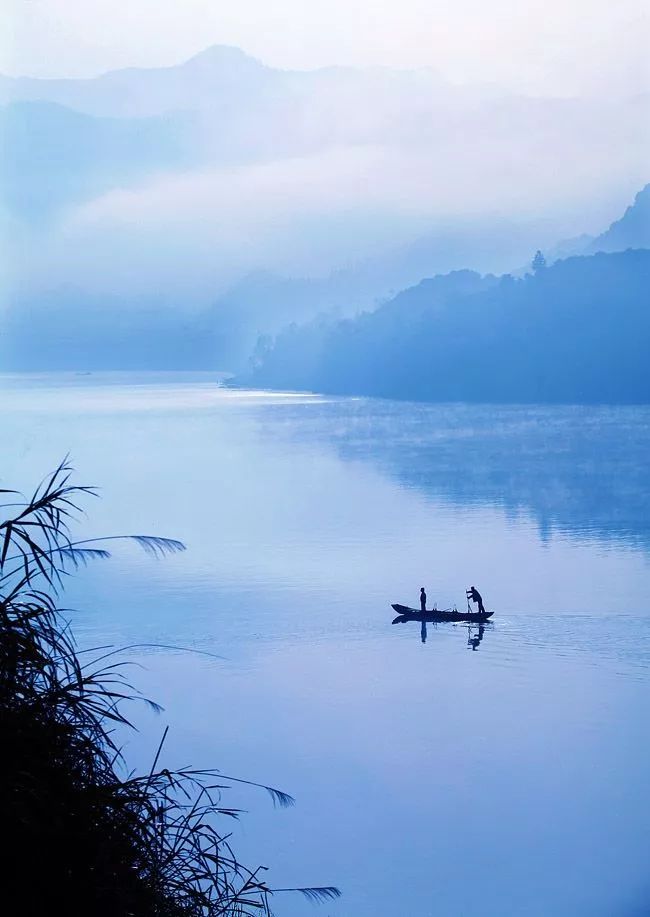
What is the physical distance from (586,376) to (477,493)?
974 mm

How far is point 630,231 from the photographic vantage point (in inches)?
240

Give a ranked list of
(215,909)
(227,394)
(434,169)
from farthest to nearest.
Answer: (227,394), (434,169), (215,909)

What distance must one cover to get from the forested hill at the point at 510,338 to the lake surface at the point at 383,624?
198mm

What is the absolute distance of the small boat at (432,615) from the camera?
203 inches

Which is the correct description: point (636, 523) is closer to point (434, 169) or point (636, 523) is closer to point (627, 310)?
point (627, 310)

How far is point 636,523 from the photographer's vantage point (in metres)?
7.02

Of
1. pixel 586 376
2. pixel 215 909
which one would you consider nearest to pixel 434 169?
pixel 586 376

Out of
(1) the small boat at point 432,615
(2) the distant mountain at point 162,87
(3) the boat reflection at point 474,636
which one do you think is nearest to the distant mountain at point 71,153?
(2) the distant mountain at point 162,87

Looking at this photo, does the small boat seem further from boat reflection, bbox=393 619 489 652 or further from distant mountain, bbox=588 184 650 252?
distant mountain, bbox=588 184 650 252

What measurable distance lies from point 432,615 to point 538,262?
6.95ft

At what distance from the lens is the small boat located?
16.9ft

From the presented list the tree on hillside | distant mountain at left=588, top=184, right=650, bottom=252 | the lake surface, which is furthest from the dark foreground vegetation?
the tree on hillside

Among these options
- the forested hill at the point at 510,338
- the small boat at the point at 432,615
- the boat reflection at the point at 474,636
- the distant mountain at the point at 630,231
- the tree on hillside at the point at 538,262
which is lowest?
the boat reflection at the point at 474,636

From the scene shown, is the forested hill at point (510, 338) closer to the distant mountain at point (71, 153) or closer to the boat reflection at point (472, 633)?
the distant mountain at point (71, 153)
